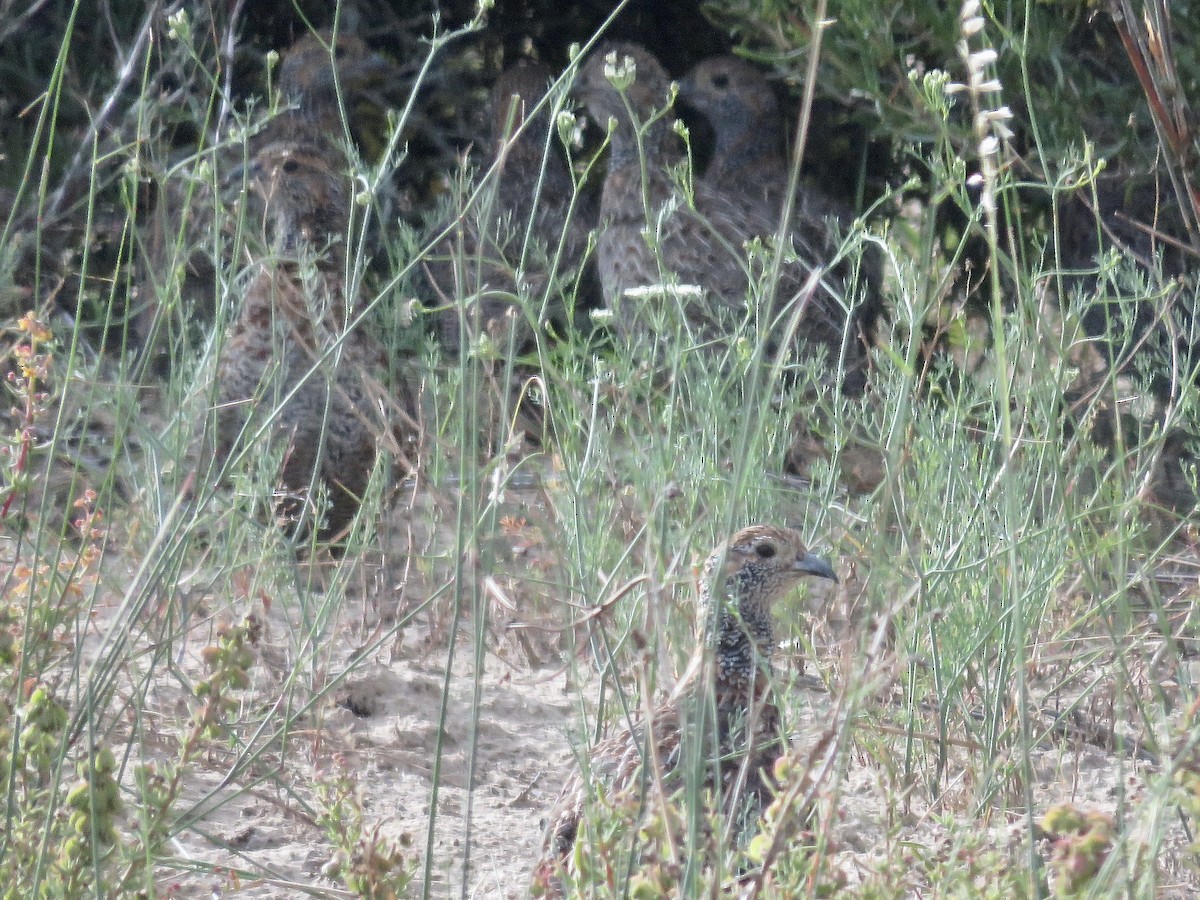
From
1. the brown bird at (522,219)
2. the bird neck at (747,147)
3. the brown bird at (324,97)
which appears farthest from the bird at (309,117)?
the bird neck at (747,147)

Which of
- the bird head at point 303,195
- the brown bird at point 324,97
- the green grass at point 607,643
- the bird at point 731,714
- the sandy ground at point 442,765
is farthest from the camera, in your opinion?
the brown bird at point 324,97

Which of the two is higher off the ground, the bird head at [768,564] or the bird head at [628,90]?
the bird head at [628,90]

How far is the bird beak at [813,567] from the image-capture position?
335 centimetres

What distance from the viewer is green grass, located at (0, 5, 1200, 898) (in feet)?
6.70

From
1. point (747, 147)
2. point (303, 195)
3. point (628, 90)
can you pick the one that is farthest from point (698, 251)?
point (303, 195)

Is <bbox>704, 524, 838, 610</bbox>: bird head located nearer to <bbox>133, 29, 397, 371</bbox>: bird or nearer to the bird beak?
the bird beak

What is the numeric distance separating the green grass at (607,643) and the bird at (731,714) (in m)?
0.08

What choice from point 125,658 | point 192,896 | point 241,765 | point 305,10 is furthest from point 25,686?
point 305,10

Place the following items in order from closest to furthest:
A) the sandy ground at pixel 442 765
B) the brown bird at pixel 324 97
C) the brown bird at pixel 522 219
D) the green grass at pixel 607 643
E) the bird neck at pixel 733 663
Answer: the green grass at pixel 607 643
the sandy ground at pixel 442 765
the bird neck at pixel 733 663
the brown bird at pixel 522 219
the brown bird at pixel 324 97

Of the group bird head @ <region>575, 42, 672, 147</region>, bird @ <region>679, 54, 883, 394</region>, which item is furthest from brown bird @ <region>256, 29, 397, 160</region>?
bird @ <region>679, 54, 883, 394</region>

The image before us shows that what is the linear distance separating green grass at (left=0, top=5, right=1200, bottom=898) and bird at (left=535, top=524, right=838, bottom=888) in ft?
A: 0.28

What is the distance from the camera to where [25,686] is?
2.32 m

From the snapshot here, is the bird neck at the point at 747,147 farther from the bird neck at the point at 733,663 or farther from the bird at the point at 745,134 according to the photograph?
the bird neck at the point at 733,663

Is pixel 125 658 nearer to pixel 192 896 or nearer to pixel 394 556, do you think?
pixel 192 896
